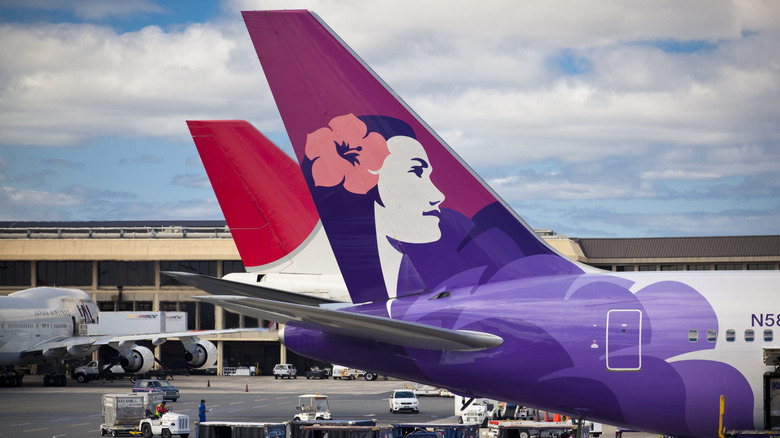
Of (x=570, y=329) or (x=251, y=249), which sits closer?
(x=570, y=329)

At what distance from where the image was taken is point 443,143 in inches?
611

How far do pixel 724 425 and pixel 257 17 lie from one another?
9.99 m

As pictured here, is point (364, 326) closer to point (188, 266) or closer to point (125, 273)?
point (188, 266)

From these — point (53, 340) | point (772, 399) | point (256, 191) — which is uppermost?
point (256, 191)

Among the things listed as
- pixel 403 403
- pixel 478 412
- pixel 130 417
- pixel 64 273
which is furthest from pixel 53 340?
pixel 478 412

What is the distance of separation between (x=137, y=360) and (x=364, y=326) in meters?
68.2

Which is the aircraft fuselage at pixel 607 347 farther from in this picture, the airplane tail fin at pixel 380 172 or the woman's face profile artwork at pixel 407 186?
the woman's face profile artwork at pixel 407 186

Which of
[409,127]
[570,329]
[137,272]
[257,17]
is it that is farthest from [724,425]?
[137,272]

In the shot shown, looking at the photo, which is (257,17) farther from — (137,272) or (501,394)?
(137,272)

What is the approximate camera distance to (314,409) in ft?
153

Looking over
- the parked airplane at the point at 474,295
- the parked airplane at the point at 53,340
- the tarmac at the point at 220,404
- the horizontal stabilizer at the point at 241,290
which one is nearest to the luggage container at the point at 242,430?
the parked airplane at the point at 474,295

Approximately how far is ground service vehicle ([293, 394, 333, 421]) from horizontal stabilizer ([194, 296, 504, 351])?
32.1 m

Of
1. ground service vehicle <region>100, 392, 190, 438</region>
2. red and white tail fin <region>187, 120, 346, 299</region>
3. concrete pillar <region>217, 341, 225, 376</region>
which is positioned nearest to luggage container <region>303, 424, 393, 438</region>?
red and white tail fin <region>187, 120, 346, 299</region>

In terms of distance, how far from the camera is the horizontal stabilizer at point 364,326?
42.5 feet
